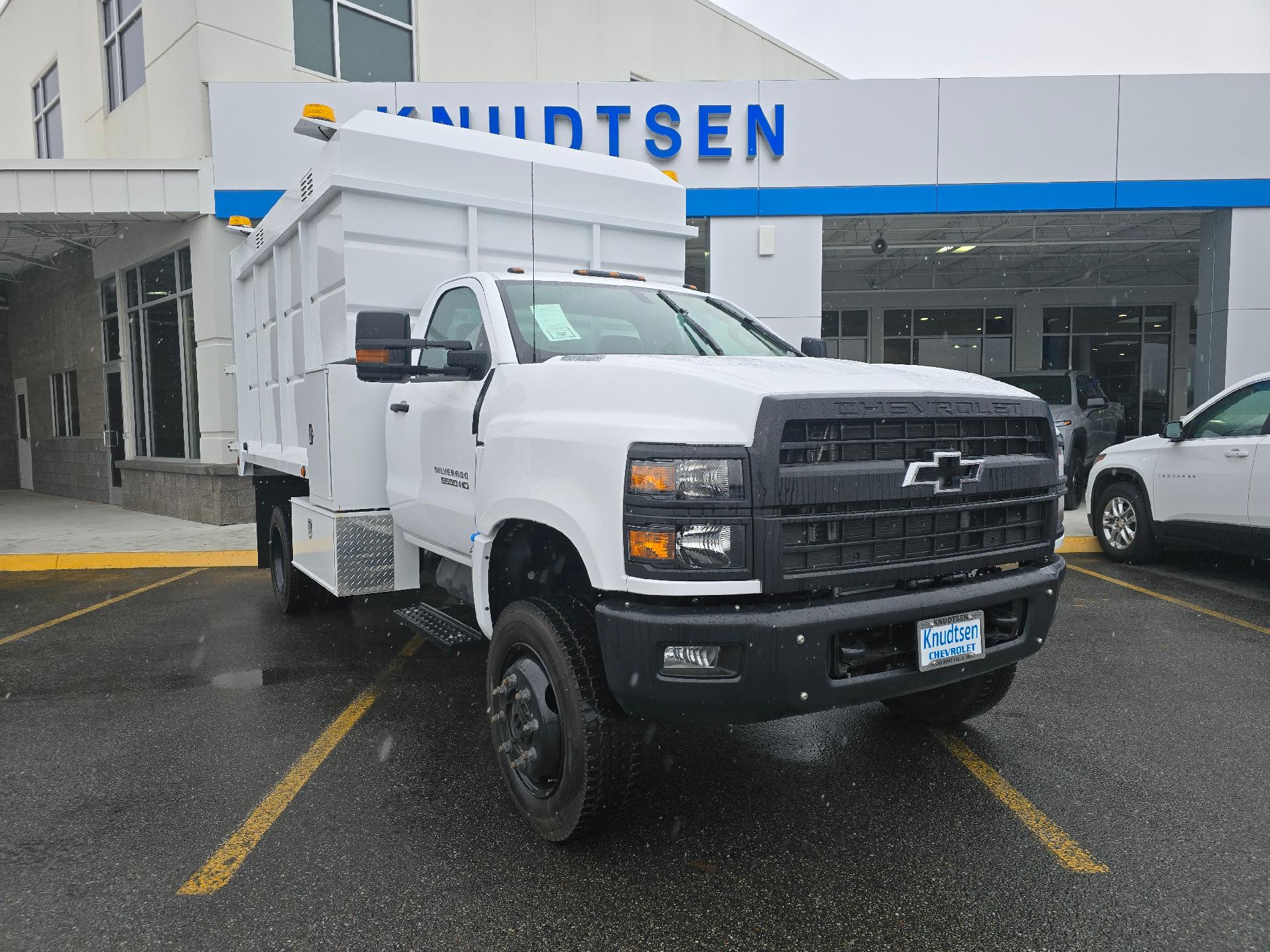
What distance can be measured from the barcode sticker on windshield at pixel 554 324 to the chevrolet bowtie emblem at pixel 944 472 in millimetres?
1725

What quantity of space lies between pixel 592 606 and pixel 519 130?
10.5 metres

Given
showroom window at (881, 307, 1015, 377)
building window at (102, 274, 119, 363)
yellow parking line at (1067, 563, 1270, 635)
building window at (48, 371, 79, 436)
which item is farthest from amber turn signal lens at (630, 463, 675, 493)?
showroom window at (881, 307, 1015, 377)

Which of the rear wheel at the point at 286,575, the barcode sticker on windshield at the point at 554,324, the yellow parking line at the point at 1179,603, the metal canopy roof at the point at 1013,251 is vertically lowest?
the yellow parking line at the point at 1179,603

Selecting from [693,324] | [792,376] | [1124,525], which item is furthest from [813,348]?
[1124,525]

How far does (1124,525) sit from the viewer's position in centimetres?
827

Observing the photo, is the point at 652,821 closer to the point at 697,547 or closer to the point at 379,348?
the point at 697,547

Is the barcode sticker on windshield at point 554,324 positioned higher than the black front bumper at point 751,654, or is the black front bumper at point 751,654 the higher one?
the barcode sticker on windshield at point 554,324

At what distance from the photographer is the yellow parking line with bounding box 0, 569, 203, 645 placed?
251 inches

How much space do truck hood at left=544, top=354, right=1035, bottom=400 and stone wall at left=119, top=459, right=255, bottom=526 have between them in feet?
29.1

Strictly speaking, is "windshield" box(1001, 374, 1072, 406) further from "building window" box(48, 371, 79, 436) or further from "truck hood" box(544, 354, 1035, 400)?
"building window" box(48, 371, 79, 436)

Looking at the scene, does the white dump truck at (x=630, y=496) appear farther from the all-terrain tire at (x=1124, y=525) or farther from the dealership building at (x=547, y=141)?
the dealership building at (x=547, y=141)

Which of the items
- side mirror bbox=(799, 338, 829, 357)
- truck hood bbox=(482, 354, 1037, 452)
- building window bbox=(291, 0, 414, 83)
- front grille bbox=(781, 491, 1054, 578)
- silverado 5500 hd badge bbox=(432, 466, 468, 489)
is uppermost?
building window bbox=(291, 0, 414, 83)

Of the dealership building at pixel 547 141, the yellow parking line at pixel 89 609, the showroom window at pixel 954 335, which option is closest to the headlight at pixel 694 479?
the yellow parking line at pixel 89 609

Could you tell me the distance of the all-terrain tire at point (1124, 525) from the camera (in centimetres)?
799
